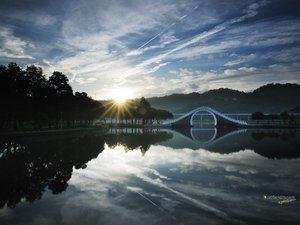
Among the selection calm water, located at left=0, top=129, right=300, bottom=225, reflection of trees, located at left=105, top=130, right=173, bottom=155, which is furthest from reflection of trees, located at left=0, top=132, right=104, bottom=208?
reflection of trees, located at left=105, top=130, right=173, bottom=155

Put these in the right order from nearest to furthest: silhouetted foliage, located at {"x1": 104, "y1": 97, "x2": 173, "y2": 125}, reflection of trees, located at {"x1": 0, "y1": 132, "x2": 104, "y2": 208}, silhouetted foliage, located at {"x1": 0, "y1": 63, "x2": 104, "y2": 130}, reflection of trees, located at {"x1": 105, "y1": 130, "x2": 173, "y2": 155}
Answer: reflection of trees, located at {"x1": 0, "y1": 132, "x2": 104, "y2": 208} < reflection of trees, located at {"x1": 105, "y1": 130, "x2": 173, "y2": 155} < silhouetted foliage, located at {"x1": 0, "y1": 63, "x2": 104, "y2": 130} < silhouetted foliage, located at {"x1": 104, "y1": 97, "x2": 173, "y2": 125}

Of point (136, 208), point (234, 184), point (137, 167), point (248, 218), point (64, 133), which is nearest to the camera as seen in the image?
point (248, 218)

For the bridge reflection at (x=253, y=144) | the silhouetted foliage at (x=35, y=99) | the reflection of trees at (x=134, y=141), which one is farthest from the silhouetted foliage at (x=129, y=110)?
the bridge reflection at (x=253, y=144)

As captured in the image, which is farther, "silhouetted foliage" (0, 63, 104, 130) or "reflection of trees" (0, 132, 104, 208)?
"silhouetted foliage" (0, 63, 104, 130)

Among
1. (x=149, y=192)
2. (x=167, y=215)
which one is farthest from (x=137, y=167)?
(x=167, y=215)

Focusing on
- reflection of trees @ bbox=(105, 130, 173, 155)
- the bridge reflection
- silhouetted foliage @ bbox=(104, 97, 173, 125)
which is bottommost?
the bridge reflection

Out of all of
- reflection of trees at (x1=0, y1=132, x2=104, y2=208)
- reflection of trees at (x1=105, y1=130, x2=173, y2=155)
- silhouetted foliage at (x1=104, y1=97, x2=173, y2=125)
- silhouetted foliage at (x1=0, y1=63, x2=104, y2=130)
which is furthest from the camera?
silhouetted foliage at (x1=104, y1=97, x2=173, y2=125)

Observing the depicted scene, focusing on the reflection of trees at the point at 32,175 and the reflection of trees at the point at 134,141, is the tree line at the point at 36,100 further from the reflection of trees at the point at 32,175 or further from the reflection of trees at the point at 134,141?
the reflection of trees at the point at 32,175

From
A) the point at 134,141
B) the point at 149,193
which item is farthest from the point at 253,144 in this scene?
the point at 149,193

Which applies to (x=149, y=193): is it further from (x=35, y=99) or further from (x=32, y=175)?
(x=35, y=99)

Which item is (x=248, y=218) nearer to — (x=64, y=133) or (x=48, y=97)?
(x=64, y=133)

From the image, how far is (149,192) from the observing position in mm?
12992

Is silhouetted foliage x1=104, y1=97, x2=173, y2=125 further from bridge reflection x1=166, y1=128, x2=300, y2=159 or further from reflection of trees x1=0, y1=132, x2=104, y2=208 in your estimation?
Answer: reflection of trees x1=0, y1=132, x2=104, y2=208

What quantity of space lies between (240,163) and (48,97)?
176 feet
